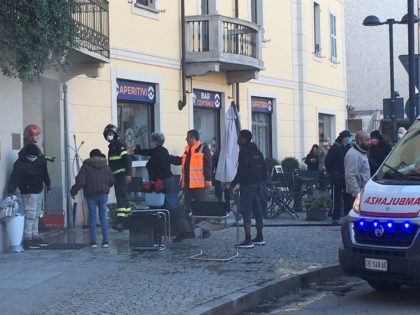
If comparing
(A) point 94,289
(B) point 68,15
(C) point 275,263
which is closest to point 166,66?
(B) point 68,15

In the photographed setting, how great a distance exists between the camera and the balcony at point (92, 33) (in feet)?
Result: 46.9

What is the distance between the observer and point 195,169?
1375cm

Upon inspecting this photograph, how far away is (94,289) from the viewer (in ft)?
30.8

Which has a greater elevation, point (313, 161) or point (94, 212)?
point (313, 161)

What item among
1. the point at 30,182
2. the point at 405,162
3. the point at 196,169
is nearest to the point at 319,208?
the point at 196,169

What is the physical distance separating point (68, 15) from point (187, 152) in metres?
3.21

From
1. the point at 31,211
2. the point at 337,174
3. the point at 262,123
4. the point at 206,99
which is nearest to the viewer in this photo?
the point at 31,211

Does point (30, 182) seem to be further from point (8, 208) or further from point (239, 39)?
point (239, 39)

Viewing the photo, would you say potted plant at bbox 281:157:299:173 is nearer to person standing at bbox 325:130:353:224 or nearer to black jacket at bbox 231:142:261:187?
person standing at bbox 325:130:353:224

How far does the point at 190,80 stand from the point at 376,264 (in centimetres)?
1205

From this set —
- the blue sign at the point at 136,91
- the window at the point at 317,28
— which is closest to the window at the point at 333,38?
the window at the point at 317,28

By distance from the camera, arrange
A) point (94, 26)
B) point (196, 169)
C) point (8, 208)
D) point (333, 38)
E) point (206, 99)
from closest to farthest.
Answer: point (8, 208), point (196, 169), point (94, 26), point (206, 99), point (333, 38)

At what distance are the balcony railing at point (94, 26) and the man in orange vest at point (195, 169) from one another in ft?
8.63

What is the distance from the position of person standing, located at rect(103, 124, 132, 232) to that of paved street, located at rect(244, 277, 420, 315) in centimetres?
529
